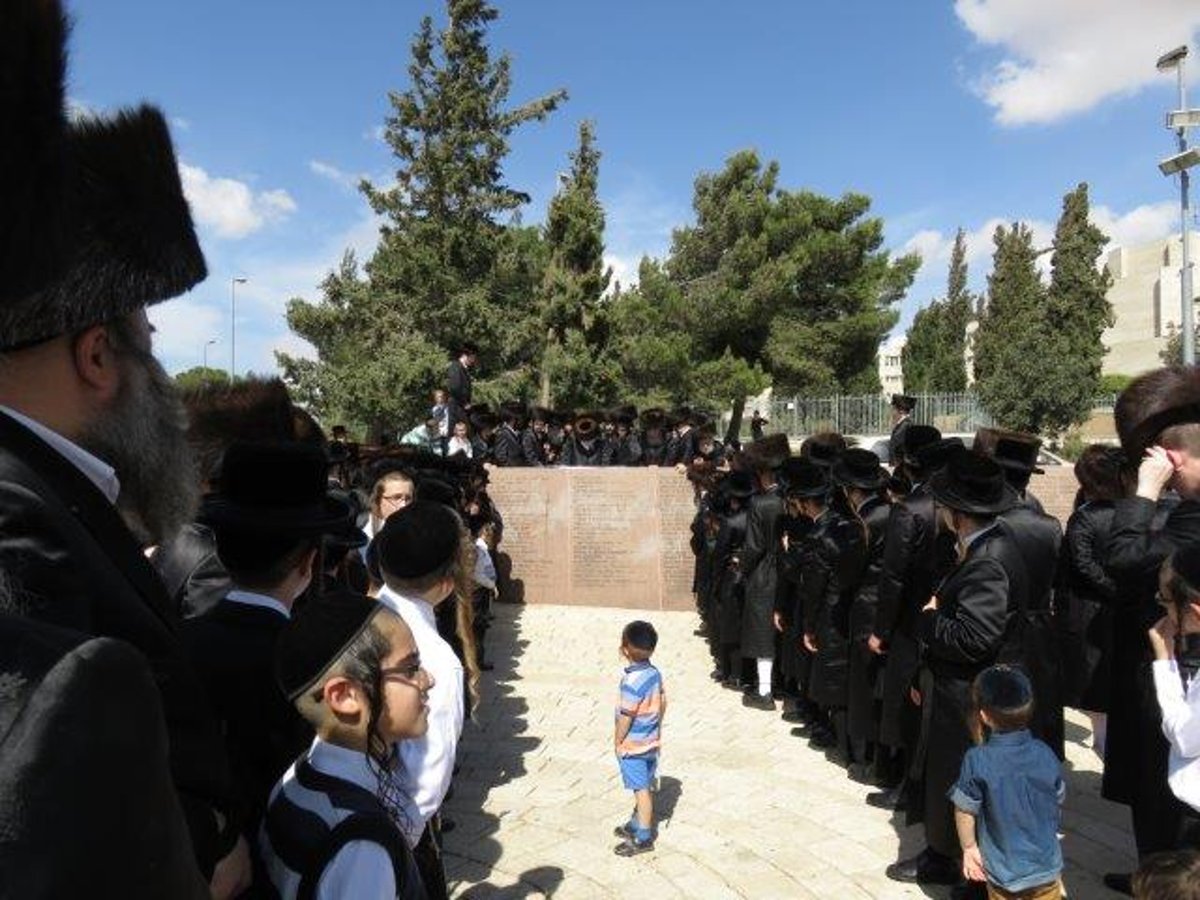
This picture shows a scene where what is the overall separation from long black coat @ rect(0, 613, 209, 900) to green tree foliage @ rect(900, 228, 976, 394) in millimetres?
47288

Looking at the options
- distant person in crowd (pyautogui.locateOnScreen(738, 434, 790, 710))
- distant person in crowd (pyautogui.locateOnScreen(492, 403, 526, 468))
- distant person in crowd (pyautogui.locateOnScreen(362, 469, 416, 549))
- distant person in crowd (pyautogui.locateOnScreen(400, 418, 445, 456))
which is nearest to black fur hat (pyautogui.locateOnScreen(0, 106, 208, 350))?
distant person in crowd (pyautogui.locateOnScreen(362, 469, 416, 549))

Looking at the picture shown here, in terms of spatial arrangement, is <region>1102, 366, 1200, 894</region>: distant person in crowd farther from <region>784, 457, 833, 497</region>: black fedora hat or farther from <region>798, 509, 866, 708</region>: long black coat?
<region>784, 457, 833, 497</region>: black fedora hat

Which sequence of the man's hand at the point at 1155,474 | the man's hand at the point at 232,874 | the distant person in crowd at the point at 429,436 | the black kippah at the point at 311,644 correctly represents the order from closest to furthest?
the man's hand at the point at 232,874
the black kippah at the point at 311,644
the man's hand at the point at 1155,474
the distant person in crowd at the point at 429,436

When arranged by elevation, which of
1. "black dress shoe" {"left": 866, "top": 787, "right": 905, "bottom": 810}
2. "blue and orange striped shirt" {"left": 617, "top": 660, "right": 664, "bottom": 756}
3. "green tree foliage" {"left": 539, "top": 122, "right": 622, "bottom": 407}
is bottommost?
"black dress shoe" {"left": 866, "top": 787, "right": 905, "bottom": 810}

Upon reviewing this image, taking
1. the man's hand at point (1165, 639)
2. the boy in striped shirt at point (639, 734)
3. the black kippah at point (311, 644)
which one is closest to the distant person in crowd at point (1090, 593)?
the man's hand at point (1165, 639)

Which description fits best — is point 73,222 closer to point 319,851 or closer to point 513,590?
point 319,851

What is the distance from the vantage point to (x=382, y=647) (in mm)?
2066

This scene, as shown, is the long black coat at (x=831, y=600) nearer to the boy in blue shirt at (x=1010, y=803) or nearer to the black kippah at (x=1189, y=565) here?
the boy in blue shirt at (x=1010, y=803)

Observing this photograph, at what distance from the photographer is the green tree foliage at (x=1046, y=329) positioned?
29844mm

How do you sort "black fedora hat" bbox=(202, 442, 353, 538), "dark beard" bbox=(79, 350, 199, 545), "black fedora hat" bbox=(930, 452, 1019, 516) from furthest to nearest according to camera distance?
"black fedora hat" bbox=(930, 452, 1019, 516)
"black fedora hat" bbox=(202, 442, 353, 538)
"dark beard" bbox=(79, 350, 199, 545)

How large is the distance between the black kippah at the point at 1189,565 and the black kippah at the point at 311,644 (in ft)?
8.64

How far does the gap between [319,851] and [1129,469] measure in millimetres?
4439

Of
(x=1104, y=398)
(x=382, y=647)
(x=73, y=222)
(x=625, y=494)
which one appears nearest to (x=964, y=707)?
(x=382, y=647)

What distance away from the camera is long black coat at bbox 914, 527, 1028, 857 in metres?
3.91
